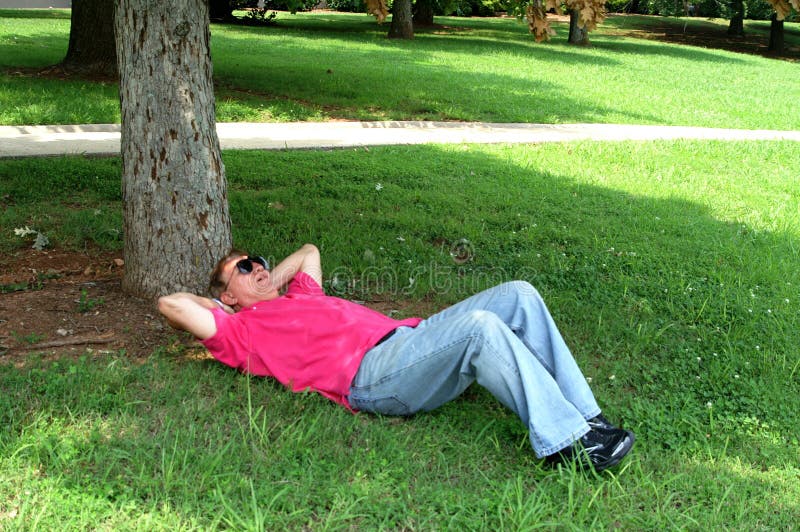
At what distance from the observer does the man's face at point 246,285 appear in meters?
3.81

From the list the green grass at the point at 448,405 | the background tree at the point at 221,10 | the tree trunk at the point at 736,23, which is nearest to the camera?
the green grass at the point at 448,405

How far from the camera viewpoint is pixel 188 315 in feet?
11.5

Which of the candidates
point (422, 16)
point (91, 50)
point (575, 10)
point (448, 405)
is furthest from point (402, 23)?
point (448, 405)

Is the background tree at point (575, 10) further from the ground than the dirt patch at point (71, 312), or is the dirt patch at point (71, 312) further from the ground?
the background tree at point (575, 10)

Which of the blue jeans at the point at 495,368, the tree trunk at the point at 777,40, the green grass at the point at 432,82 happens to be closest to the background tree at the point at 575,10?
the blue jeans at the point at 495,368

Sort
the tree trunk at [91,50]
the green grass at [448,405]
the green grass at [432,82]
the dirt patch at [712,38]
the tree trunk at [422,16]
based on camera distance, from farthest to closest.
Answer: the dirt patch at [712,38]
the tree trunk at [422,16]
the tree trunk at [91,50]
the green grass at [432,82]
the green grass at [448,405]

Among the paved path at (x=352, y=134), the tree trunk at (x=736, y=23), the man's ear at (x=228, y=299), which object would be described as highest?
the tree trunk at (x=736, y=23)

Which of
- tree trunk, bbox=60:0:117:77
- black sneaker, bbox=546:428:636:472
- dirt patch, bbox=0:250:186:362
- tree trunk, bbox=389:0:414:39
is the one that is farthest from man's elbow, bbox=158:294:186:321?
tree trunk, bbox=389:0:414:39

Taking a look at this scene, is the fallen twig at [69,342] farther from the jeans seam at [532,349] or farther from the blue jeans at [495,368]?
the jeans seam at [532,349]

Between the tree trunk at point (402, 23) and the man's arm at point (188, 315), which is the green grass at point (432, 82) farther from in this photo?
the man's arm at point (188, 315)

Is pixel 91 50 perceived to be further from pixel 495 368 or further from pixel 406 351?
pixel 495 368

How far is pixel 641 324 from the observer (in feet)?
15.5

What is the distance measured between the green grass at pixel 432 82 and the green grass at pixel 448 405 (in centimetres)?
428

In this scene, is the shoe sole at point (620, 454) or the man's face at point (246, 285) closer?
the shoe sole at point (620, 454)
